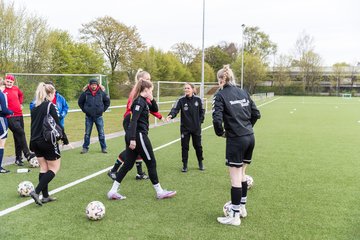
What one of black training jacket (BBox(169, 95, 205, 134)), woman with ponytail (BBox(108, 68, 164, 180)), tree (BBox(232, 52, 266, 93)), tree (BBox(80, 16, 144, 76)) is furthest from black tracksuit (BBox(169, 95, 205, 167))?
tree (BBox(232, 52, 266, 93))

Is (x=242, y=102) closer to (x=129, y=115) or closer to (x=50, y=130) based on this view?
(x=129, y=115)

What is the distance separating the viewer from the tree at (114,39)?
49812mm

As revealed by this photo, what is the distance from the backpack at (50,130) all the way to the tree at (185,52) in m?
76.6

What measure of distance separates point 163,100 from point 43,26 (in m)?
18.0

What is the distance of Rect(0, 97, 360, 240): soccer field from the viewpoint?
14.6ft

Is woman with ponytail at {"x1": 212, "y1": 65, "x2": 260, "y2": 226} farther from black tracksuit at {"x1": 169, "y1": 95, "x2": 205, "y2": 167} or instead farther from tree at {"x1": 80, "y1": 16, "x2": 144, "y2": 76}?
tree at {"x1": 80, "y1": 16, "x2": 144, "y2": 76}

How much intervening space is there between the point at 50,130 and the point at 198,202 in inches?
95.7

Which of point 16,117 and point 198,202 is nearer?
point 198,202

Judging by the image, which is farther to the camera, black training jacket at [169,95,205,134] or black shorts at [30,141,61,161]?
black training jacket at [169,95,205,134]

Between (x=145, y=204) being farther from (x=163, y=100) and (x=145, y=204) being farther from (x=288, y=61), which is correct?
(x=288, y=61)

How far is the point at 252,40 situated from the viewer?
3890 inches

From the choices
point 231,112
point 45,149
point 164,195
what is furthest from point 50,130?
point 231,112

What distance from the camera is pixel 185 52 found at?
3206 inches

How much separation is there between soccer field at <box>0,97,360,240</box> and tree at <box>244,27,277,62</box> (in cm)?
9121
